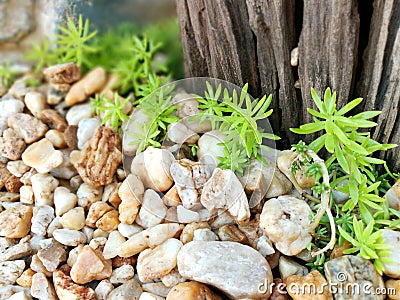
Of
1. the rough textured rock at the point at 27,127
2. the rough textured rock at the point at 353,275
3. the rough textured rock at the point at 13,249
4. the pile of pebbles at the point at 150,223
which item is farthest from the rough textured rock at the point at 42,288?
the rough textured rock at the point at 353,275

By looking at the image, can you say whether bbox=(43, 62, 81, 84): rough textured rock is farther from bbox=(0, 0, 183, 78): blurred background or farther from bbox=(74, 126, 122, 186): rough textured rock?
bbox=(74, 126, 122, 186): rough textured rock

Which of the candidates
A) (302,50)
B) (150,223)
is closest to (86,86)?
(150,223)

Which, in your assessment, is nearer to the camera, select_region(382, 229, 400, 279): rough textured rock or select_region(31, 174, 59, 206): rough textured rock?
select_region(382, 229, 400, 279): rough textured rock

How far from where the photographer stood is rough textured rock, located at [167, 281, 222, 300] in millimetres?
1487

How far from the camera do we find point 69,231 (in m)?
1.75

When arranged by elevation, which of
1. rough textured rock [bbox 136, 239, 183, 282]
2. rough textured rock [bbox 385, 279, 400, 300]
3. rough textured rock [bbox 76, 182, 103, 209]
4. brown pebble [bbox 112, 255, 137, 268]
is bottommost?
rough textured rock [bbox 385, 279, 400, 300]

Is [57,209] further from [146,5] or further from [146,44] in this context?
[146,5]

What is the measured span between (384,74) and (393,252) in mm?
521

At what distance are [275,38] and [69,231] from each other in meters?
Answer: 0.90

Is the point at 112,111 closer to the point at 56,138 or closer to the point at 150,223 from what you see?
the point at 56,138

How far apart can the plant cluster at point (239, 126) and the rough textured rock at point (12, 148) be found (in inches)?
27.7

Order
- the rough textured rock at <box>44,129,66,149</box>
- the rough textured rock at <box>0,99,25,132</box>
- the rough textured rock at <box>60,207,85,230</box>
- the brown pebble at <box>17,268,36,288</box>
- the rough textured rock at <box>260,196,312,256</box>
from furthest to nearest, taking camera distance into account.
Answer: the rough textured rock at <box>0,99,25,132</box> < the rough textured rock at <box>44,129,66,149</box> < the rough textured rock at <box>60,207,85,230</box> < the brown pebble at <box>17,268,36,288</box> < the rough textured rock at <box>260,196,312,256</box>

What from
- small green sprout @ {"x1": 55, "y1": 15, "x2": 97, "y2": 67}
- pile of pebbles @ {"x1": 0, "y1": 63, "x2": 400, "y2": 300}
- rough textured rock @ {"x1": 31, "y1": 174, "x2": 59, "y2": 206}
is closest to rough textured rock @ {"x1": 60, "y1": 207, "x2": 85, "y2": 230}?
pile of pebbles @ {"x1": 0, "y1": 63, "x2": 400, "y2": 300}

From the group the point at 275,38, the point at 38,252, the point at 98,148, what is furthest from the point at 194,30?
the point at 38,252
